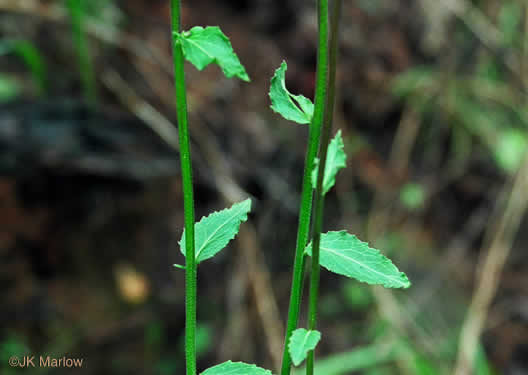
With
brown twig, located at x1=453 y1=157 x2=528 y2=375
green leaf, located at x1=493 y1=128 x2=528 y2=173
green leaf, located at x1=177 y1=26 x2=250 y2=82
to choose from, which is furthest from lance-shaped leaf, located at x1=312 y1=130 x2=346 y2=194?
green leaf, located at x1=493 y1=128 x2=528 y2=173

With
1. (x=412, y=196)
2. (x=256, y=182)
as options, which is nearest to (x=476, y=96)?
(x=412, y=196)

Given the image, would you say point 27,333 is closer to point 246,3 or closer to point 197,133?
point 197,133

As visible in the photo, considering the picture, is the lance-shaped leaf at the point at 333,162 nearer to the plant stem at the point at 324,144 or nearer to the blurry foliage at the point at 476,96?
the plant stem at the point at 324,144

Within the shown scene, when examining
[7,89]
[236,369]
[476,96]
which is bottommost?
[236,369]

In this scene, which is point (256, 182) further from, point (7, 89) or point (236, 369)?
point (236, 369)

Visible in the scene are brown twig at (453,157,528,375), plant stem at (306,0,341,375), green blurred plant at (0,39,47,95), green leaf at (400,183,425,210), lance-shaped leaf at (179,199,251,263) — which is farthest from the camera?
green leaf at (400,183,425,210)

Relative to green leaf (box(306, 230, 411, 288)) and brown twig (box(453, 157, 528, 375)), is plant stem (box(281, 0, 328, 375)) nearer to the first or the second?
green leaf (box(306, 230, 411, 288))

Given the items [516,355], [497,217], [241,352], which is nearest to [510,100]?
[497,217]
